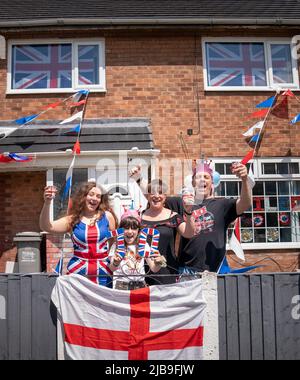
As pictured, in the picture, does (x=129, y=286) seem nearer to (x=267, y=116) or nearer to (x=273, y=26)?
(x=267, y=116)


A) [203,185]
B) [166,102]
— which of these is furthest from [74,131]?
[203,185]

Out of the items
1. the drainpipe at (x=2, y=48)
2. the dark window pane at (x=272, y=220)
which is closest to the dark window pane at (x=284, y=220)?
the dark window pane at (x=272, y=220)

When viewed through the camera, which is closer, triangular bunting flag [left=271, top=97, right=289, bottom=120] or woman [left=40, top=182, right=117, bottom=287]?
woman [left=40, top=182, right=117, bottom=287]

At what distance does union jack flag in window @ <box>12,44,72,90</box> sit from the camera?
870 cm

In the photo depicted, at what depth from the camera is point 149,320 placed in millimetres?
3939

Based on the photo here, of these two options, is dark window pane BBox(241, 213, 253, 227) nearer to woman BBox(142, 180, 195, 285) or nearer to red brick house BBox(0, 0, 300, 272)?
red brick house BBox(0, 0, 300, 272)

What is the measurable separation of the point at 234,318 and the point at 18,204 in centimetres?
572

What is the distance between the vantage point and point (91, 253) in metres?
Result: 4.14

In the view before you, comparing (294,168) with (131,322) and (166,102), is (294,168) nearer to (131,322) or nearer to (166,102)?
(166,102)

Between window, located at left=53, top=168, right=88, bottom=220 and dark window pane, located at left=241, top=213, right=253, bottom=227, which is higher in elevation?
window, located at left=53, top=168, right=88, bottom=220

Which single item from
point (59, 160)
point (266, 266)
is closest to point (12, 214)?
point (59, 160)

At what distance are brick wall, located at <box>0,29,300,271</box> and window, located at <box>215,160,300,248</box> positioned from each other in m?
0.36

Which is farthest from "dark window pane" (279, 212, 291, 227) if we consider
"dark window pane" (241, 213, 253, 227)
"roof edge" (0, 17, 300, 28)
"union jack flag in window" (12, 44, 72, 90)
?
"union jack flag in window" (12, 44, 72, 90)
